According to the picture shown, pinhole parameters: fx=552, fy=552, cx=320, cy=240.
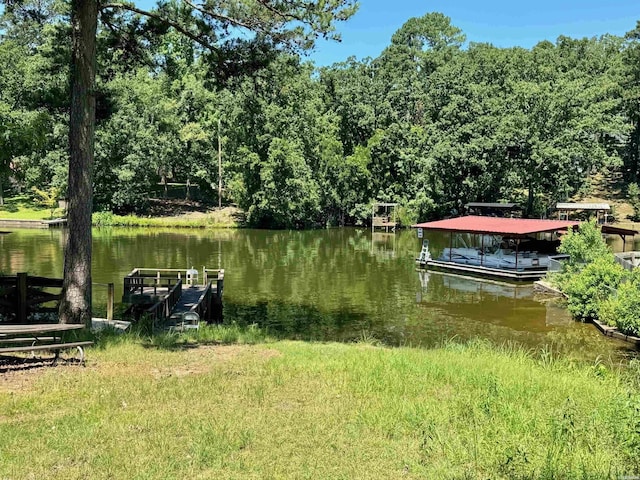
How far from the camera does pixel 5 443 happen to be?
15.3 ft

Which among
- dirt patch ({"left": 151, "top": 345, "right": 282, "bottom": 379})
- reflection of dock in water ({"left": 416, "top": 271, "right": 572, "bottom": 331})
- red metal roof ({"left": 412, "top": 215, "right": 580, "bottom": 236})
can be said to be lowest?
reflection of dock in water ({"left": 416, "top": 271, "right": 572, "bottom": 331})

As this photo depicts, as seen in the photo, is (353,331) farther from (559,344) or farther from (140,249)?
(140,249)

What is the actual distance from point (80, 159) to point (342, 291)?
46.2ft

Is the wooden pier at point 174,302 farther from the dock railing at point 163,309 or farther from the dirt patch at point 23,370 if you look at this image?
the dirt patch at point 23,370

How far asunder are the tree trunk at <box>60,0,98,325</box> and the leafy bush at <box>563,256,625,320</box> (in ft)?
48.5

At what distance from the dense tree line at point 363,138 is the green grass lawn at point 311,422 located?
119ft

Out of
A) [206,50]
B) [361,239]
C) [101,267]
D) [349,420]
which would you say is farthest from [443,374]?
[361,239]

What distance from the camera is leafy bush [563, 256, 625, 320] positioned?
17.1 metres

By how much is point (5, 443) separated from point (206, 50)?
9535mm

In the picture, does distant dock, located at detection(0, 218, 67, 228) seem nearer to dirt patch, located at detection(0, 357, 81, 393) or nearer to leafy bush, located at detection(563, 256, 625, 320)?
leafy bush, located at detection(563, 256, 625, 320)

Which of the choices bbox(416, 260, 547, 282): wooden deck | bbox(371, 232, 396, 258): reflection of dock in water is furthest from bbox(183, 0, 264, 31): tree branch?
bbox(371, 232, 396, 258): reflection of dock in water

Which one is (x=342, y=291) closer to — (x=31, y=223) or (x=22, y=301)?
(x=22, y=301)

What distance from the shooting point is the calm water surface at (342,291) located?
1617 cm

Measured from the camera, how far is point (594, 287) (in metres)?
17.6
